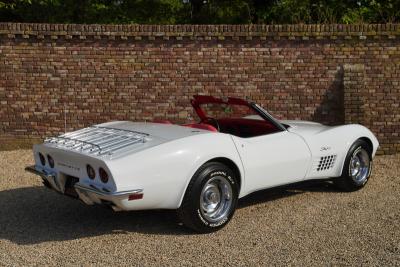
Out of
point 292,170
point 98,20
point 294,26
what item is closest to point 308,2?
point 294,26

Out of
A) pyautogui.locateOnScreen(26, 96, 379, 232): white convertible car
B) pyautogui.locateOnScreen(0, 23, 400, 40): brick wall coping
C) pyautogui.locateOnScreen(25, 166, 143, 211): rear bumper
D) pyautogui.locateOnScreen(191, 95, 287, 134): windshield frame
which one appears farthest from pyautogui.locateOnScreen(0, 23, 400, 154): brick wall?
pyautogui.locateOnScreen(25, 166, 143, 211): rear bumper

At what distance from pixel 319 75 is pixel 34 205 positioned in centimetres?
528

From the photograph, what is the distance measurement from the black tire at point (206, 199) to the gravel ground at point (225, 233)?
4.6 inches

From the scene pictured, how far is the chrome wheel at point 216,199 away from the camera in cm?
505

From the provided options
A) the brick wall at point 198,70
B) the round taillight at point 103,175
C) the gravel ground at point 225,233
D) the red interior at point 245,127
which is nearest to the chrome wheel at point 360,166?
the gravel ground at point 225,233

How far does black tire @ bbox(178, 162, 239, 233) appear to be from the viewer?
4.86m

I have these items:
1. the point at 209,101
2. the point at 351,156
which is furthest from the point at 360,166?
the point at 209,101

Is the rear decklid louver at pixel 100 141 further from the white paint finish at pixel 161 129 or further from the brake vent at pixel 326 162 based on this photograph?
the brake vent at pixel 326 162

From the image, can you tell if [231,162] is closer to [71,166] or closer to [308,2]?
[71,166]

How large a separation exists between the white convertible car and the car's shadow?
0.31m

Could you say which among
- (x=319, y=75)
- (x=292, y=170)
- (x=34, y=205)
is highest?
(x=319, y=75)

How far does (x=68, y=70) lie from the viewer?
937 cm

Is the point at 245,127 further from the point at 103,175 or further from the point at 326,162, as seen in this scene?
the point at 103,175

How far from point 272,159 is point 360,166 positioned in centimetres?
168
